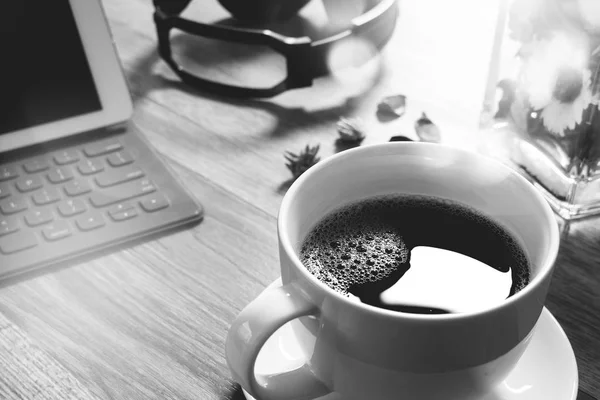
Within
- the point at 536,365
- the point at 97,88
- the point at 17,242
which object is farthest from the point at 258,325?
the point at 97,88

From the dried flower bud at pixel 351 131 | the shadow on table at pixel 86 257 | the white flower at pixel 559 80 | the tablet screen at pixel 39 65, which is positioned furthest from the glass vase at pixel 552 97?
the tablet screen at pixel 39 65

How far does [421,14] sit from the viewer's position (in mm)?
925

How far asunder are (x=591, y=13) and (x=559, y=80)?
0.06 meters

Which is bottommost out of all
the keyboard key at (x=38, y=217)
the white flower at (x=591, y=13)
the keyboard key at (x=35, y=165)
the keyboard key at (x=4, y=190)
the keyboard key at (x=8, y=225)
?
the keyboard key at (x=38, y=217)

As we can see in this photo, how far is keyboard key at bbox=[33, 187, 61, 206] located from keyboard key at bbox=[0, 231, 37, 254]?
4 cm

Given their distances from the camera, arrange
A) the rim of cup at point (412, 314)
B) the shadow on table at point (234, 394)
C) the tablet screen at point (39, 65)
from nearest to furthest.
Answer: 1. the rim of cup at point (412, 314)
2. the shadow on table at point (234, 394)
3. the tablet screen at point (39, 65)

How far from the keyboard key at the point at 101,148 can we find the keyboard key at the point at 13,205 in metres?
0.08

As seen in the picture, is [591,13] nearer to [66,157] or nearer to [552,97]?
[552,97]

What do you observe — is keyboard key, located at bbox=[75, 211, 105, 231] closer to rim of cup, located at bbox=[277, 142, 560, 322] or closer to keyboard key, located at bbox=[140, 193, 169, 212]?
keyboard key, located at bbox=[140, 193, 169, 212]

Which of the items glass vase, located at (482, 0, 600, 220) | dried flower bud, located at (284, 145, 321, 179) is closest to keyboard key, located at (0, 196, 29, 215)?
dried flower bud, located at (284, 145, 321, 179)

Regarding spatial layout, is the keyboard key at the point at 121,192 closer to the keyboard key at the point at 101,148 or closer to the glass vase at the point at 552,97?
the keyboard key at the point at 101,148

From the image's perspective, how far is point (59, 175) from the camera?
63cm

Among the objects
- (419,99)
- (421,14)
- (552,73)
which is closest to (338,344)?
(552,73)

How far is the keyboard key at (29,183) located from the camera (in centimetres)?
61
